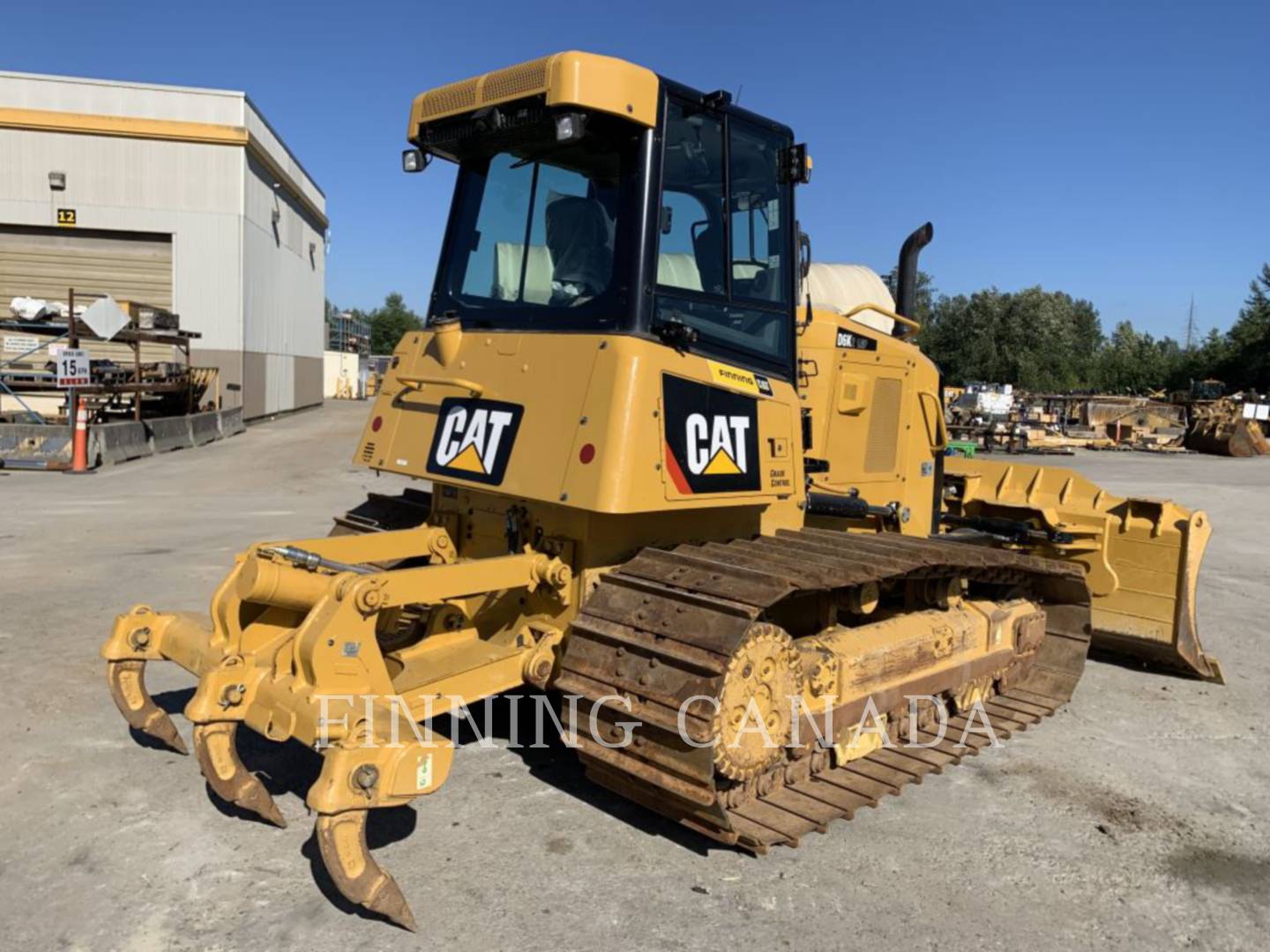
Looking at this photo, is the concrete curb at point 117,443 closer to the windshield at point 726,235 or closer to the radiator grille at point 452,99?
the radiator grille at point 452,99

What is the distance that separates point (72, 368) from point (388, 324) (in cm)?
8574

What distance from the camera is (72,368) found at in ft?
51.6

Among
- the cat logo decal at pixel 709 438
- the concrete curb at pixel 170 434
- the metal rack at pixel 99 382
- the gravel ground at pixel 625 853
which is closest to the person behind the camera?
the gravel ground at pixel 625 853

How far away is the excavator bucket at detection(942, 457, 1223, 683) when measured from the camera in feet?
20.9

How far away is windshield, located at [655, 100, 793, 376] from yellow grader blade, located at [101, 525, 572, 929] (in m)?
1.31

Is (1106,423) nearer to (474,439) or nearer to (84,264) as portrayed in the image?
(84,264)

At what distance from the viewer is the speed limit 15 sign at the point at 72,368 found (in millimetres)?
15578

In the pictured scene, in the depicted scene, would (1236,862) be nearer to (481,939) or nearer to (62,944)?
(481,939)

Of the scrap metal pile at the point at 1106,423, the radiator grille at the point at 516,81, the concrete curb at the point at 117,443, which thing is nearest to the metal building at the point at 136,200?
the concrete curb at the point at 117,443

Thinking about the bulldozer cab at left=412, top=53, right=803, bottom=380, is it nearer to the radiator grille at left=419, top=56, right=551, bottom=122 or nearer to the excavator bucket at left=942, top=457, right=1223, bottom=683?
the radiator grille at left=419, top=56, right=551, bottom=122

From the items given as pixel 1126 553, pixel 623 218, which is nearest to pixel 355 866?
pixel 623 218

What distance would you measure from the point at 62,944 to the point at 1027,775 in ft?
13.3

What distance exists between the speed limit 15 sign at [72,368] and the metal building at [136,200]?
780 cm

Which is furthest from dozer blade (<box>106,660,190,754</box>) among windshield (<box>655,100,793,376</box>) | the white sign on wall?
the white sign on wall
